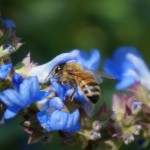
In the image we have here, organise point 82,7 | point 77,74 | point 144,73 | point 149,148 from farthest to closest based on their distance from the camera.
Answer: point 82,7 < point 149,148 < point 144,73 < point 77,74

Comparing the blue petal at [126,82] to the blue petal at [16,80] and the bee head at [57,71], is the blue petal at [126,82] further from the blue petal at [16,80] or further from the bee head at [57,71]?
the blue petal at [16,80]

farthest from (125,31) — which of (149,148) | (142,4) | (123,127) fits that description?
(123,127)

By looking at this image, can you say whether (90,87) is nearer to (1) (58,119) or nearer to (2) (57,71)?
(2) (57,71)

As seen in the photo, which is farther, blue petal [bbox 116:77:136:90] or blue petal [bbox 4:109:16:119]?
blue petal [bbox 116:77:136:90]

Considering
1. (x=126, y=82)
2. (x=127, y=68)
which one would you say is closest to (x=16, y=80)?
(x=126, y=82)

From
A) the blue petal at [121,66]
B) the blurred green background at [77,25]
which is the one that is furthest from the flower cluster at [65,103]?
the blurred green background at [77,25]

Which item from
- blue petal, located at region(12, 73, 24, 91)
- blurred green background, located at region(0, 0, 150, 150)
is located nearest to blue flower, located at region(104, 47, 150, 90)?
blue petal, located at region(12, 73, 24, 91)

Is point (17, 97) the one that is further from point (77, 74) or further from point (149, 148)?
point (149, 148)

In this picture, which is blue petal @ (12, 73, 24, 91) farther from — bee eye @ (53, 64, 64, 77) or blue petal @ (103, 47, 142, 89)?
blue petal @ (103, 47, 142, 89)
